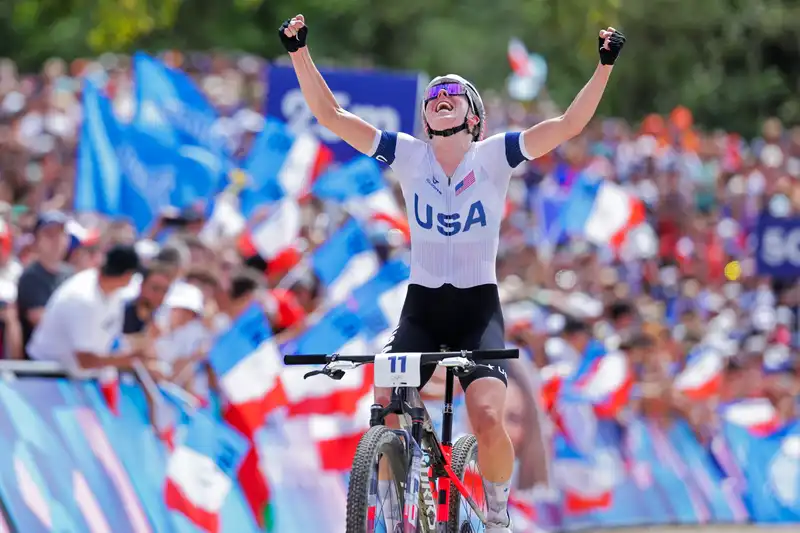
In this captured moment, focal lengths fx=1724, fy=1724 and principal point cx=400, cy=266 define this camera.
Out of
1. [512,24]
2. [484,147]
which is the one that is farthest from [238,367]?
[512,24]

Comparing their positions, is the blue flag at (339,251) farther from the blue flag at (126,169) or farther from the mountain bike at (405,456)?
the mountain bike at (405,456)

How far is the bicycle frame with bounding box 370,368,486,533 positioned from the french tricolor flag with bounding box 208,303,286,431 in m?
3.17

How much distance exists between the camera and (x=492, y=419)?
802 centimetres

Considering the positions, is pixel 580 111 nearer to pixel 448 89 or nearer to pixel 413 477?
pixel 448 89

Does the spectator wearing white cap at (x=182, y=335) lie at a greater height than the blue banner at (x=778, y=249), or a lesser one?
lesser

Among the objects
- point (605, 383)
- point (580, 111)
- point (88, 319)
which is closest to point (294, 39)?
point (580, 111)

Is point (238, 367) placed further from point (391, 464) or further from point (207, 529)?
point (391, 464)

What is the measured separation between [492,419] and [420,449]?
0.52 metres

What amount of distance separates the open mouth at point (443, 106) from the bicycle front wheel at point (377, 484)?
169 centimetres

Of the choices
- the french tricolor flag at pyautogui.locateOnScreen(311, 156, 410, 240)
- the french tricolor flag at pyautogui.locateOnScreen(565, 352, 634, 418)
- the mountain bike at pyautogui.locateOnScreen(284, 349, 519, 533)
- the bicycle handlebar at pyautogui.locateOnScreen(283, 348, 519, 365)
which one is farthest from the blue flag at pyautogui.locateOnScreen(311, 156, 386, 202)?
the bicycle handlebar at pyautogui.locateOnScreen(283, 348, 519, 365)

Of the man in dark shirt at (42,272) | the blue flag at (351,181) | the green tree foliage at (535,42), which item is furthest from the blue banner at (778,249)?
the green tree foliage at (535,42)

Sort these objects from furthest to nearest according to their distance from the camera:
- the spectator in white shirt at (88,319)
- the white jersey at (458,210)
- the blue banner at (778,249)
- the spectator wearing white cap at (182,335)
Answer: the blue banner at (778,249) → the spectator wearing white cap at (182,335) → the spectator in white shirt at (88,319) → the white jersey at (458,210)

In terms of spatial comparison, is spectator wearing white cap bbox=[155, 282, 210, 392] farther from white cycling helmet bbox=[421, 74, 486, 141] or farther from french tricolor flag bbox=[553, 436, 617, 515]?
french tricolor flag bbox=[553, 436, 617, 515]

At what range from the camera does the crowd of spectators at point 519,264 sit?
11133 mm
